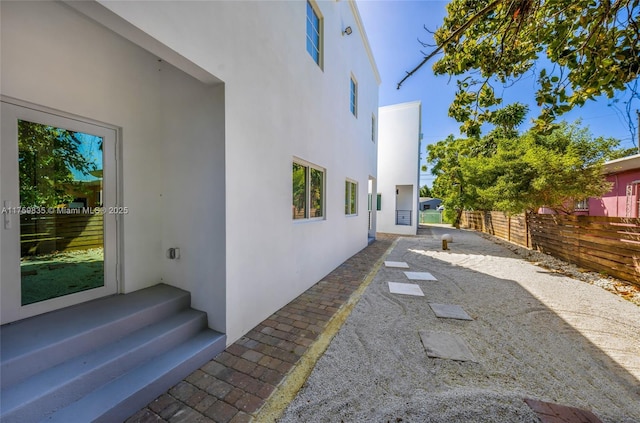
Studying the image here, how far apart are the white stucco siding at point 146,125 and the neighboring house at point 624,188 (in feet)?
43.3

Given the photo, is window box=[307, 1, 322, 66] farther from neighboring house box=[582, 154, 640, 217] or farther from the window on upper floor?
neighboring house box=[582, 154, 640, 217]

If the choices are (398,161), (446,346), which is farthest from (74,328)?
(398,161)

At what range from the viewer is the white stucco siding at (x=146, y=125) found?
2.34 m

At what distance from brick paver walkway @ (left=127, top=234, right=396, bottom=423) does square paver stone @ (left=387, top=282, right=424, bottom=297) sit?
141cm

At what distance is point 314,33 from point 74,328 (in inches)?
242

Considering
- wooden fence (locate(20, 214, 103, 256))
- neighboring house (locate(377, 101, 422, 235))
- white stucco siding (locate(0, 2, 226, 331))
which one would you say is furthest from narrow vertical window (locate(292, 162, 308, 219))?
neighboring house (locate(377, 101, 422, 235))

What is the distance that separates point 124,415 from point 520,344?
13.4ft

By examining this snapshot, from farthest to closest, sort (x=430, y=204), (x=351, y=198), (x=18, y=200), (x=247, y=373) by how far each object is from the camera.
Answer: (x=430, y=204), (x=351, y=198), (x=247, y=373), (x=18, y=200)

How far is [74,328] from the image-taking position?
7.11 feet

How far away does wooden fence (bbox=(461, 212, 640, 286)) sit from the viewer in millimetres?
4922

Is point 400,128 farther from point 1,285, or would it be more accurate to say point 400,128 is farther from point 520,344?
point 1,285

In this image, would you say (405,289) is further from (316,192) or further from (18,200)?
(18,200)

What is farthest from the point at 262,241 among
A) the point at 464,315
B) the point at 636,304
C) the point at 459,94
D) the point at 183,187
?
the point at 636,304

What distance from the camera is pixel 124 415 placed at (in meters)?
1.84
